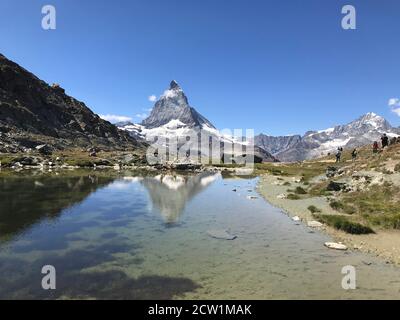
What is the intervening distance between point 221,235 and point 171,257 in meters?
8.57

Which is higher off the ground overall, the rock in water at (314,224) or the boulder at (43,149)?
the boulder at (43,149)

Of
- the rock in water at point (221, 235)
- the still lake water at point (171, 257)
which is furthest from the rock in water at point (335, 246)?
the rock in water at point (221, 235)

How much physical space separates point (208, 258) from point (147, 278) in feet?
20.3

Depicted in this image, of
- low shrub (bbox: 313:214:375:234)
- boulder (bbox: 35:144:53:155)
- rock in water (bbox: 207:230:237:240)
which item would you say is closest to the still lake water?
rock in water (bbox: 207:230:237:240)

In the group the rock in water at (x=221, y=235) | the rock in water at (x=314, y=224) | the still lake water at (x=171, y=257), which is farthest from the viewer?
the rock in water at (x=314, y=224)

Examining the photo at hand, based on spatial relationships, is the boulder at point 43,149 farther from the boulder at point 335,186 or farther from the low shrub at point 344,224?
the low shrub at point 344,224

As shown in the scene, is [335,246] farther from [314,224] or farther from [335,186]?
[335,186]

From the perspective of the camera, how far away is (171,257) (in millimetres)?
29203

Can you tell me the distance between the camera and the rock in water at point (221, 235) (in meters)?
35.9

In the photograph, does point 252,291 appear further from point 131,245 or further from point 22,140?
point 22,140

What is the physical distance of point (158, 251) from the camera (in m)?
30.9

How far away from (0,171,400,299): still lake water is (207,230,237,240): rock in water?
2.55 feet

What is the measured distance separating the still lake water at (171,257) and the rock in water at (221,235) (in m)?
0.78

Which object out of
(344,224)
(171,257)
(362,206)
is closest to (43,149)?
(362,206)
